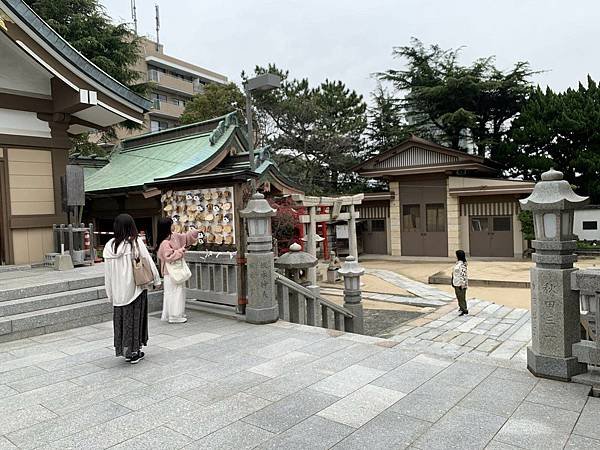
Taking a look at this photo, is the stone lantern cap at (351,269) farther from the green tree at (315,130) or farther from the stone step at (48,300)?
the green tree at (315,130)

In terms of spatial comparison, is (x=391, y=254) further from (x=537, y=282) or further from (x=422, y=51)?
(x=537, y=282)

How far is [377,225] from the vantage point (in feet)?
80.3

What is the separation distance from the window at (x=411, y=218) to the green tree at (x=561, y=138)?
5647 millimetres

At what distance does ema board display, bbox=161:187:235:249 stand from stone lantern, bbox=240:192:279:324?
529 millimetres

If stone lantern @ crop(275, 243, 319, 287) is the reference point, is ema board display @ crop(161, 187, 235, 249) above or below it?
above

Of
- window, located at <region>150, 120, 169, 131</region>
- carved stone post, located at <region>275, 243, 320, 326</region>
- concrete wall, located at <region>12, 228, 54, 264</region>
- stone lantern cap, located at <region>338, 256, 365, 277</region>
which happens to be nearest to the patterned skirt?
carved stone post, located at <region>275, 243, 320, 326</region>

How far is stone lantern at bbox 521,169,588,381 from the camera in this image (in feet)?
12.8

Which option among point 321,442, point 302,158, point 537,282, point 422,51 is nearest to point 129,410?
point 321,442

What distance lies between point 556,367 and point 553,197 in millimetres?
1500

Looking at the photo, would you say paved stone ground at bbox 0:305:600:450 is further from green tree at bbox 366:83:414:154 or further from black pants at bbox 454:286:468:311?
green tree at bbox 366:83:414:154

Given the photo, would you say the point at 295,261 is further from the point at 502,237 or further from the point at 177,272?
the point at 502,237

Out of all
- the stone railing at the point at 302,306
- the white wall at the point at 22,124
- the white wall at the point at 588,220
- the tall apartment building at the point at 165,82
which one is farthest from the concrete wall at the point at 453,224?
the tall apartment building at the point at 165,82

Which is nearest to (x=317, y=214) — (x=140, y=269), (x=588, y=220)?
(x=140, y=269)

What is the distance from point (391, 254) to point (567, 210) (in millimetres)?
20102
